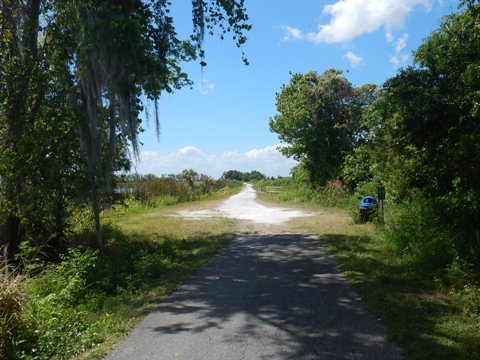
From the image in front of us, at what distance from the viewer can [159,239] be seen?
1301 cm

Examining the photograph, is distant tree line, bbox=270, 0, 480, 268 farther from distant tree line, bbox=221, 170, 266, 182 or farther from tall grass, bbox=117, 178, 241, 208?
distant tree line, bbox=221, 170, 266, 182

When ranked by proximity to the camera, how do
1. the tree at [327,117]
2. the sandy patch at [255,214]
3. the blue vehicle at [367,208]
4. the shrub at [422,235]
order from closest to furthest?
the shrub at [422,235] → the blue vehicle at [367,208] → the sandy patch at [255,214] → the tree at [327,117]

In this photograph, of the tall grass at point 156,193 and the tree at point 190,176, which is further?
the tree at point 190,176

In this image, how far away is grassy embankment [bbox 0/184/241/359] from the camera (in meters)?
4.70

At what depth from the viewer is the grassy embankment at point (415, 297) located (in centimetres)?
439

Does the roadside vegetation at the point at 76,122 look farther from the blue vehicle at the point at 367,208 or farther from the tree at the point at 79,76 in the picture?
the blue vehicle at the point at 367,208

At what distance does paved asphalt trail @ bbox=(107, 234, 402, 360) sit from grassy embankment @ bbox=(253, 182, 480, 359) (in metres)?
0.24

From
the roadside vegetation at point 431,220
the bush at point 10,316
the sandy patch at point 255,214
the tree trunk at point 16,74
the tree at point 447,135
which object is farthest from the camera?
the sandy patch at point 255,214

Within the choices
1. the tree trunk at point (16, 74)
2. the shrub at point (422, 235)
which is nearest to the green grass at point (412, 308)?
the shrub at point (422, 235)

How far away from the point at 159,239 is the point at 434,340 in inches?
382

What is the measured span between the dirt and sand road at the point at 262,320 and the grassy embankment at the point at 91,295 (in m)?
0.38

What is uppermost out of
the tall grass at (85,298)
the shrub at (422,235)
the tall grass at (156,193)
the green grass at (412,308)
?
the tall grass at (156,193)

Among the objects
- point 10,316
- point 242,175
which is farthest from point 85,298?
point 242,175

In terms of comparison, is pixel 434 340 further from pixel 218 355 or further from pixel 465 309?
pixel 218 355
